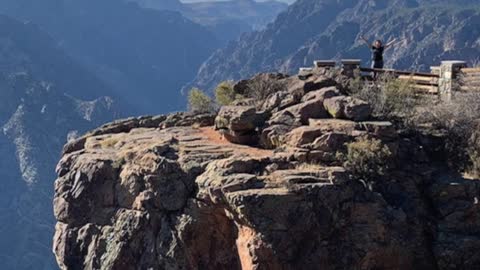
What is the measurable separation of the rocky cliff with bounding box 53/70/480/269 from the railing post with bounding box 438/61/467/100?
13.6 ft

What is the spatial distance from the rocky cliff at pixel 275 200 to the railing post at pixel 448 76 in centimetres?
413

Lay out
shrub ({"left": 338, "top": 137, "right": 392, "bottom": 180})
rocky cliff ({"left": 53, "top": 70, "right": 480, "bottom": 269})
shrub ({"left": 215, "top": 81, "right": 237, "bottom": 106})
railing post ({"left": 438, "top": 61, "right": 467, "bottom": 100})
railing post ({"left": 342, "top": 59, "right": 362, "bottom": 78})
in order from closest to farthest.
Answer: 1. rocky cliff ({"left": 53, "top": 70, "right": 480, "bottom": 269})
2. shrub ({"left": 338, "top": 137, "right": 392, "bottom": 180})
3. railing post ({"left": 438, "top": 61, "right": 467, "bottom": 100})
4. railing post ({"left": 342, "top": 59, "right": 362, "bottom": 78})
5. shrub ({"left": 215, "top": 81, "right": 237, "bottom": 106})

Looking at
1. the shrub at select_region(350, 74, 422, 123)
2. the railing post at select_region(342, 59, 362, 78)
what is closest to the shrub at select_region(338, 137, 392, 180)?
the shrub at select_region(350, 74, 422, 123)

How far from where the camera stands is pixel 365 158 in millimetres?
16266

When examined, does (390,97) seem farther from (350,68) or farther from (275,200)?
(350,68)

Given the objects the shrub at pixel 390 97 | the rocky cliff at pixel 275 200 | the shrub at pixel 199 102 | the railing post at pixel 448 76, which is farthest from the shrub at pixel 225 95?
the railing post at pixel 448 76

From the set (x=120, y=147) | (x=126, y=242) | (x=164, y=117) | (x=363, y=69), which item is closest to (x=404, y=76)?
(x=363, y=69)

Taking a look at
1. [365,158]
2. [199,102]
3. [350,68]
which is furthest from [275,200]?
[350,68]

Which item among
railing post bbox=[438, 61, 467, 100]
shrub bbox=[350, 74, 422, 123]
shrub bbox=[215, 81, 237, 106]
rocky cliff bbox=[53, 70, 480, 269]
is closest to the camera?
rocky cliff bbox=[53, 70, 480, 269]

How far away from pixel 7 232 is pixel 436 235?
493 ft

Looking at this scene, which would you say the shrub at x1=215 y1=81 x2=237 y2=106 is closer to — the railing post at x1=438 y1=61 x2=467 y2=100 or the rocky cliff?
the rocky cliff

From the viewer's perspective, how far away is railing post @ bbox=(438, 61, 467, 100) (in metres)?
22.6

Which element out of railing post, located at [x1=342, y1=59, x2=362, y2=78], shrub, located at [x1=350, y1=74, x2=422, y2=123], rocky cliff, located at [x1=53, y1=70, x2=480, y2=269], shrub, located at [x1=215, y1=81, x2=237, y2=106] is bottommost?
rocky cliff, located at [x1=53, y1=70, x2=480, y2=269]

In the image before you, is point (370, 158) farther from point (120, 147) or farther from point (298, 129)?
point (120, 147)
